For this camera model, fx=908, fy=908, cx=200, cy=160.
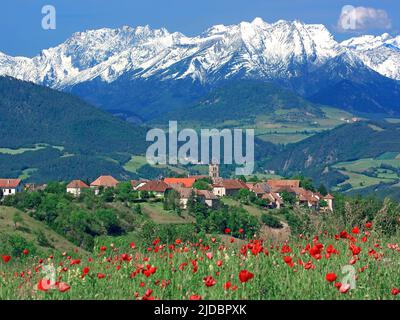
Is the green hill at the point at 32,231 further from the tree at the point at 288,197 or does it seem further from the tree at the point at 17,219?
the tree at the point at 288,197

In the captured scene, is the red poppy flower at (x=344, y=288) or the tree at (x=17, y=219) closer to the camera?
the red poppy flower at (x=344, y=288)

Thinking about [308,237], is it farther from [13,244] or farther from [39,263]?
[13,244]

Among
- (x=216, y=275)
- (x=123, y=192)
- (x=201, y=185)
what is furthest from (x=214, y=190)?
(x=216, y=275)

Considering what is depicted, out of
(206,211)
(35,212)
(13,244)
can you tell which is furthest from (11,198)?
(13,244)

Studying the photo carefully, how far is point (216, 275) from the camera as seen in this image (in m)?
11.0

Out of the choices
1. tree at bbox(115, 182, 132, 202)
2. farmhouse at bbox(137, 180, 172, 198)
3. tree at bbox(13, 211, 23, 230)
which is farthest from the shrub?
tree at bbox(13, 211, 23, 230)

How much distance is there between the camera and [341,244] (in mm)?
13477

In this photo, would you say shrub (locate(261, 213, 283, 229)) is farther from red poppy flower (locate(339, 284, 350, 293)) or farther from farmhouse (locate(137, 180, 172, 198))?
red poppy flower (locate(339, 284, 350, 293))

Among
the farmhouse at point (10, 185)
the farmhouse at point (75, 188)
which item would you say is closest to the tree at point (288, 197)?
the farmhouse at point (75, 188)

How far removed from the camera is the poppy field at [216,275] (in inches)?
386

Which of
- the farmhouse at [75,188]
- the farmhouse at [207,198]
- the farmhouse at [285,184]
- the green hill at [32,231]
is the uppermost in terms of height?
the farmhouse at [285,184]

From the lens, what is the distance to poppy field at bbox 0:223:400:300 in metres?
9.80

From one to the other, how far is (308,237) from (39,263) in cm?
474

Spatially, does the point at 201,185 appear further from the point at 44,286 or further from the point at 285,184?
the point at 44,286
